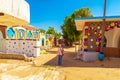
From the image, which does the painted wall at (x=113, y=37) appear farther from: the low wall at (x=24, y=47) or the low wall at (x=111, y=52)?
the low wall at (x=24, y=47)

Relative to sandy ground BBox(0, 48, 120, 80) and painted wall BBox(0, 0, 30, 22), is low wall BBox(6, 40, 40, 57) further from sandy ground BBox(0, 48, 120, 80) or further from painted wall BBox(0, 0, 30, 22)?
painted wall BBox(0, 0, 30, 22)

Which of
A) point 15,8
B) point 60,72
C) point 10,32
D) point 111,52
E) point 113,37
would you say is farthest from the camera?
point 10,32

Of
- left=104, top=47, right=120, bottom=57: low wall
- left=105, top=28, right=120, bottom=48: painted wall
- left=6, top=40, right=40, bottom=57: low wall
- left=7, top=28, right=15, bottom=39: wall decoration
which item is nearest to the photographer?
left=104, top=47, right=120, bottom=57: low wall

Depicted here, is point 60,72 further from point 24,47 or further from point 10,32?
point 10,32

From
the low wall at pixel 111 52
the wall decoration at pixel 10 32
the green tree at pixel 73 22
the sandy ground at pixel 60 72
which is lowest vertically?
the sandy ground at pixel 60 72

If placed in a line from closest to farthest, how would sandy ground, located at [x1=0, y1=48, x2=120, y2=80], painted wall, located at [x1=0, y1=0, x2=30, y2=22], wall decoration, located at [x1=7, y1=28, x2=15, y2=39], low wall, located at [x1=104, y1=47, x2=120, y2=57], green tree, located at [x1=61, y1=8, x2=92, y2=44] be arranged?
painted wall, located at [x1=0, y1=0, x2=30, y2=22], sandy ground, located at [x1=0, y1=48, x2=120, y2=80], low wall, located at [x1=104, y1=47, x2=120, y2=57], wall decoration, located at [x1=7, y1=28, x2=15, y2=39], green tree, located at [x1=61, y1=8, x2=92, y2=44]

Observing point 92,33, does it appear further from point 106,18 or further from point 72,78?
point 72,78

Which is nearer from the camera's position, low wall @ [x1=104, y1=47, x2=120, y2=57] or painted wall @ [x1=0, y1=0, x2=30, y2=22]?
painted wall @ [x1=0, y1=0, x2=30, y2=22]

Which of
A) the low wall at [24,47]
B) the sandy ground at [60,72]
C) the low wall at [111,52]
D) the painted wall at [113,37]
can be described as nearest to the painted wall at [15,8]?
the sandy ground at [60,72]

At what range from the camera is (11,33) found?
21625mm

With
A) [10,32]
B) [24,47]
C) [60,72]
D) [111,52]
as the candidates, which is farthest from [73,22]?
[60,72]

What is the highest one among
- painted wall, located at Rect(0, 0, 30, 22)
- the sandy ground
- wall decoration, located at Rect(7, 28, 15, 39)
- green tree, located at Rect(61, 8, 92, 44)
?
green tree, located at Rect(61, 8, 92, 44)

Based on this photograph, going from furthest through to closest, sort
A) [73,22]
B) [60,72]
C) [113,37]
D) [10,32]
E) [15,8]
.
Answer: [73,22]
[10,32]
[113,37]
[60,72]
[15,8]

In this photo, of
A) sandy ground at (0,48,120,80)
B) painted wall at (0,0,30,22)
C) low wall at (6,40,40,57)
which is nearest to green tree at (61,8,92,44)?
low wall at (6,40,40,57)
